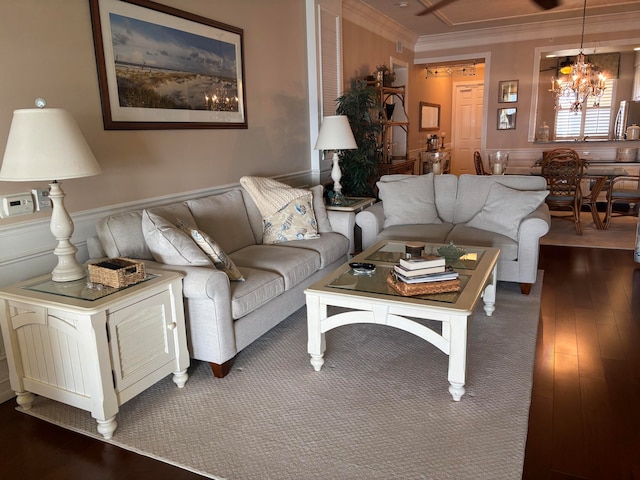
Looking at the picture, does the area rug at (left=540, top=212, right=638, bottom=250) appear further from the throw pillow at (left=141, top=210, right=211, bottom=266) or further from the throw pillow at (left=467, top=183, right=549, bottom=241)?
the throw pillow at (left=141, top=210, right=211, bottom=266)

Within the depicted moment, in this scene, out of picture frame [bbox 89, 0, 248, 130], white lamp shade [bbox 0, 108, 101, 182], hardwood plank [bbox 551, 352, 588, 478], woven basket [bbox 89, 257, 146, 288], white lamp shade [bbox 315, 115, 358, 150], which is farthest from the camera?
white lamp shade [bbox 315, 115, 358, 150]

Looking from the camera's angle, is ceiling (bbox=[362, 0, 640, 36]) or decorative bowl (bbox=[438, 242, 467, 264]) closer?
decorative bowl (bbox=[438, 242, 467, 264])

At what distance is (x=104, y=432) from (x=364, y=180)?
11.6 feet

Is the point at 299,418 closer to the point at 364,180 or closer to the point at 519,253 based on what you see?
the point at 519,253

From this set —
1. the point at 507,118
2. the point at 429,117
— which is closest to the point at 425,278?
the point at 507,118

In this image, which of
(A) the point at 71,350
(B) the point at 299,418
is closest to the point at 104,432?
(A) the point at 71,350

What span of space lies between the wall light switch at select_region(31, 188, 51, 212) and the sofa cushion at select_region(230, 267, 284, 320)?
3.47 ft

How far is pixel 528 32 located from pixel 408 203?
481 cm

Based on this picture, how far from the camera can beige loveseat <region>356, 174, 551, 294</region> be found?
3.69 metres

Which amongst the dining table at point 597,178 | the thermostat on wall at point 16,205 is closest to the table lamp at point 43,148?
the thermostat on wall at point 16,205

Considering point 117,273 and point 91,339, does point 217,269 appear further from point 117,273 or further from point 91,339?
point 91,339

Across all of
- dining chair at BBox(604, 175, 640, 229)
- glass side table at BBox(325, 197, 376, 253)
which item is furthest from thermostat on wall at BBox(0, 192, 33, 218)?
dining chair at BBox(604, 175, 640, 229)

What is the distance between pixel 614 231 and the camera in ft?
19.0

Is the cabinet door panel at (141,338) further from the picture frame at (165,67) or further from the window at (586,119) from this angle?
the window at (586,119)
